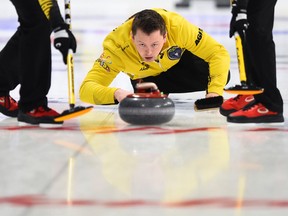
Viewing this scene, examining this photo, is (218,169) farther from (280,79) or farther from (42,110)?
(280,79)

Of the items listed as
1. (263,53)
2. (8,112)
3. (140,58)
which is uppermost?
(263,53)

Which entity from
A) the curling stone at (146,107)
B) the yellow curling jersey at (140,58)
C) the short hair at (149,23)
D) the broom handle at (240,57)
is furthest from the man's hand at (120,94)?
the broom handle at (240,57)

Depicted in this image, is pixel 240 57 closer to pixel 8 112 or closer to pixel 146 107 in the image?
pixel 146 107

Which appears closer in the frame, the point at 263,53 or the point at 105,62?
the point at 263,53

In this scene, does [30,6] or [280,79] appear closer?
→ [30,6]

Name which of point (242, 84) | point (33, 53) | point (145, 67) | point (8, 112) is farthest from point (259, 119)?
point (8, 112)

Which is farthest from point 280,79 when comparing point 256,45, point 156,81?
point 256,45

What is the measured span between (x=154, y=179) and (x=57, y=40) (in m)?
0.97

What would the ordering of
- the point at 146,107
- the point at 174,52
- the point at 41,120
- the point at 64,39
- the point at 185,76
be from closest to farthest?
the point at 64,39 → the point at 146,107 → the point at 41,120 → the point at 174,52 → the point at 185,76

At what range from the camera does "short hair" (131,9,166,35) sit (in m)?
3.21

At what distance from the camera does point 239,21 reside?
3.06m

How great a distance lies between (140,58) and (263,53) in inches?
24.9

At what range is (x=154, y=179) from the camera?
2184 mm

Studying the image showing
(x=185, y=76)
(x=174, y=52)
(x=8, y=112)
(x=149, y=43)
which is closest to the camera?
(x=149, y=43)
